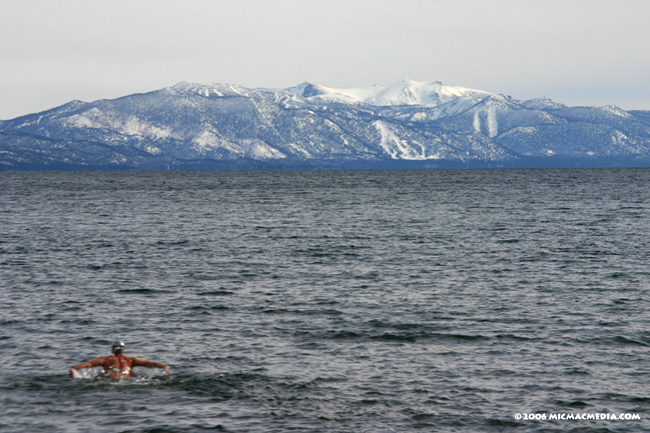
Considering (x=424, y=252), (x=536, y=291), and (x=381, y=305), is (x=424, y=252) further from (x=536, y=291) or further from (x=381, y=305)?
(x=381, y=305)

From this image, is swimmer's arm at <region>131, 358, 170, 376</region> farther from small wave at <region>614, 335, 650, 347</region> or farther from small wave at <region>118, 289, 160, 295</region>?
small wave at <region>614, 335, 650, 347</region>

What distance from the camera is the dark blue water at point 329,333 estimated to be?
67.3ft

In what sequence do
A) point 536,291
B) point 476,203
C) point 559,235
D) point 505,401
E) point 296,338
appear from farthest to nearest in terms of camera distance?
point 476,203, point 559,235, point 536,291, point 296,338, point 505,401

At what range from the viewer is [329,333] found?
96.0ft

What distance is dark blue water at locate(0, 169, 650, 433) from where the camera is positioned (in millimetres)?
20500

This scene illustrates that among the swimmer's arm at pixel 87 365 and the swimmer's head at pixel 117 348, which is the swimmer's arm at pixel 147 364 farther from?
the swimmer's arm at pixel 87 365

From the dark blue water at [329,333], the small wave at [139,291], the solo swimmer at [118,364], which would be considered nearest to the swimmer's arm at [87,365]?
the solo swimmer at [118,364]

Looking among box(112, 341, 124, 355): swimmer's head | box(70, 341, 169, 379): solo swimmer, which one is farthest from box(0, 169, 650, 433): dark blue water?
box(112, 341, 124, 355): swimmer's head

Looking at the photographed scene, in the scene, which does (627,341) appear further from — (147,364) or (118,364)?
(118,364)

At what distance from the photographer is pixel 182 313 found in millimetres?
32906

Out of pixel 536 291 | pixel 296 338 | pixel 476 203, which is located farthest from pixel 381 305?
pixel 476 203

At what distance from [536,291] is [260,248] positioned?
27569 millimetres

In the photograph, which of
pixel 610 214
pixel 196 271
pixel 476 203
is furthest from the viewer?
pixel 476 203

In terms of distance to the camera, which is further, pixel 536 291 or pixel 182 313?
pixel 536 291
